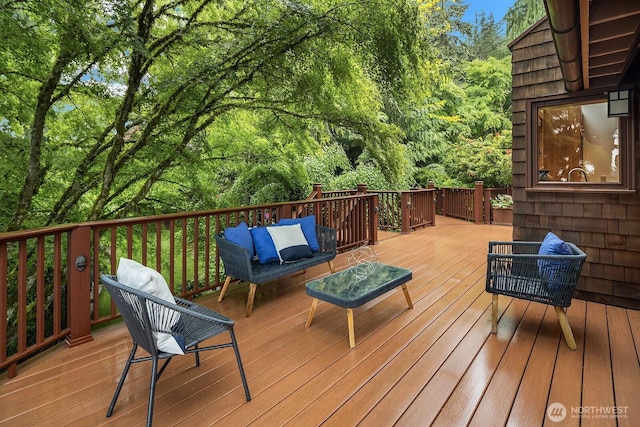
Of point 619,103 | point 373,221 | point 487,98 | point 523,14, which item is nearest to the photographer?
point 619,103

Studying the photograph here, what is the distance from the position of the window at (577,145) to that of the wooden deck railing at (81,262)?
2.73 m

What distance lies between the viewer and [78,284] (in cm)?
245

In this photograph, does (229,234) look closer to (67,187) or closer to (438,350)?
(438,350)

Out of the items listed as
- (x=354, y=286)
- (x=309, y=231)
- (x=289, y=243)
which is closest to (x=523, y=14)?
(x=309, y=231)

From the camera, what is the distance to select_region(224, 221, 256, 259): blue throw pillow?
130 inches

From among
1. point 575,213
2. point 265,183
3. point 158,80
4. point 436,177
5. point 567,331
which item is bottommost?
point 567,331

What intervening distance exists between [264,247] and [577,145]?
372 cm

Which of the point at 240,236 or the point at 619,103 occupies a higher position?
the point at 619,103

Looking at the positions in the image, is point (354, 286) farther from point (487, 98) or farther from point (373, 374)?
point (487, 98)

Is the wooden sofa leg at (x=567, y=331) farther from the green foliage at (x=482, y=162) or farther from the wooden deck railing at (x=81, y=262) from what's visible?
the green foliage at (x=482, y=162)

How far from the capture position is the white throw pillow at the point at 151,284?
5.49 ft

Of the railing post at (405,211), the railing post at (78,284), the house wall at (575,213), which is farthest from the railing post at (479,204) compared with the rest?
the railing post at (78,284)

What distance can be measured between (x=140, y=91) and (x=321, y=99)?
2518mm

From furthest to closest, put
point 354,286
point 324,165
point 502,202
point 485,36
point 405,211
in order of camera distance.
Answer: point 485,36
point 324,165
point 502,202
point 405,211
point 354,286
